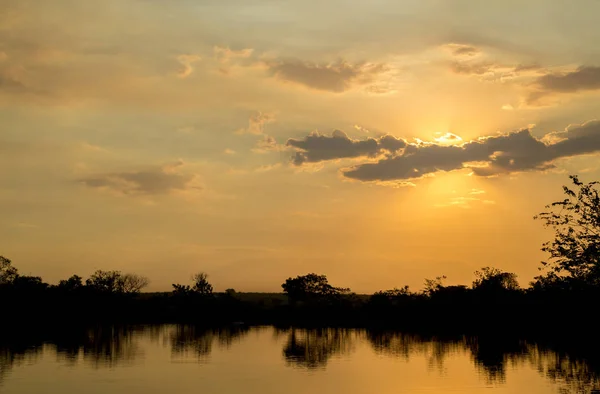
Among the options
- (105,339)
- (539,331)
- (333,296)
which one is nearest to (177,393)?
(105,339)

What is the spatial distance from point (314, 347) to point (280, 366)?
15.3 metres

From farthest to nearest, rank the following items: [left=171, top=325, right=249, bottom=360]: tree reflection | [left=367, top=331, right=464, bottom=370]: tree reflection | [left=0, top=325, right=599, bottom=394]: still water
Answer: [left=171, top=325, right=249, bottom=360]: tree reflection
[left=367, top=331, right=464, bottom=370]: tree reflection
[left=0, top=325, right=599, bottom=394]: still water

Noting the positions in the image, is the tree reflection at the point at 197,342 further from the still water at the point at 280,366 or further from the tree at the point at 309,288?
the tree at the point at 309,288

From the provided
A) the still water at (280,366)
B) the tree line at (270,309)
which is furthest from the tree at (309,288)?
the still water at (280,366)

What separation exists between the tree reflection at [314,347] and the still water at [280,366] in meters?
0.09

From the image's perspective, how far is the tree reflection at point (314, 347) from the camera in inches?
1881

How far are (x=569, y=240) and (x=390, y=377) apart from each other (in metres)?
13.9

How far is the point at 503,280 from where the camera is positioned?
10325 cm

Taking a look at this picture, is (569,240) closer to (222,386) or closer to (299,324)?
(222,386)

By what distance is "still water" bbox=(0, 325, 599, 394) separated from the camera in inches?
1368

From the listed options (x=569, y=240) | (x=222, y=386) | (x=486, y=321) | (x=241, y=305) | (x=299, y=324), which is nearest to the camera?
(x=569, y=240)

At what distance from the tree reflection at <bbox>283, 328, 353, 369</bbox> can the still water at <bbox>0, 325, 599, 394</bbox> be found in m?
0.09

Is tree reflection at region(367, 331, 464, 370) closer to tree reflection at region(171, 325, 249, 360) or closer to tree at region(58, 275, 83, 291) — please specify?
tree reflection at region(171, 325, 249, 360)

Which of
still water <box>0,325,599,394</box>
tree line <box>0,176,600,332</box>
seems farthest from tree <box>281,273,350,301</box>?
still water <box>0,325,599,394</box>
